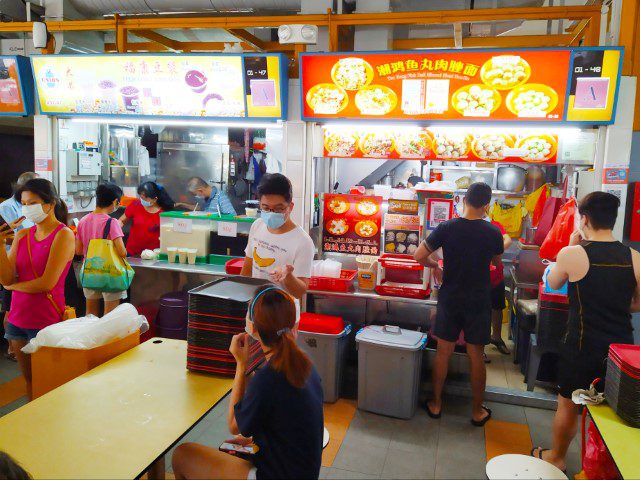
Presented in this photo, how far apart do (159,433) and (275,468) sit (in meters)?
0.54

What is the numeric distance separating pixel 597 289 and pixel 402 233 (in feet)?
7.68

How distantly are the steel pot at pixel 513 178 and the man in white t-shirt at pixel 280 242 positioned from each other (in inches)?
177

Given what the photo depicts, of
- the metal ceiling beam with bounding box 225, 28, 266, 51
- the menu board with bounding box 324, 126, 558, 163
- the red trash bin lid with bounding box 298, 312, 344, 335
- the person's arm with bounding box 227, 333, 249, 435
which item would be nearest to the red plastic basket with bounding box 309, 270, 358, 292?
the red trash bin lid with bounding box 298, 312, 344, 335

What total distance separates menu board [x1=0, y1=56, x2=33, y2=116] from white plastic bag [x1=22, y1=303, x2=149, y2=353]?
394 cm

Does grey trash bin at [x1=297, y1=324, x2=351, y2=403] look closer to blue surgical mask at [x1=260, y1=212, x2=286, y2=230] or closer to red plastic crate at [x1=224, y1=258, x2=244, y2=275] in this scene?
red plastic crate at [x1=224, y1=258, x2=244, y2=275]

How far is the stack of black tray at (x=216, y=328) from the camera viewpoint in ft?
9.22

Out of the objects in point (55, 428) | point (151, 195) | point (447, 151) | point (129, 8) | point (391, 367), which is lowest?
point (391, 367)

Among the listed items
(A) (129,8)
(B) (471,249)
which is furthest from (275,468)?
(A) (129,8)

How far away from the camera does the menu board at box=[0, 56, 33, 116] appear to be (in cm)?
587

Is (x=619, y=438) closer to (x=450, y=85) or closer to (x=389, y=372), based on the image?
(x=389, y=372)

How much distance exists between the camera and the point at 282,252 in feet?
11.4

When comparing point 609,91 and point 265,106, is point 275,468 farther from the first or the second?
point 609,91

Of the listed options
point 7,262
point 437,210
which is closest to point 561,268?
point 437,210

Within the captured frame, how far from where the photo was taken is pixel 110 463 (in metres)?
2.04
